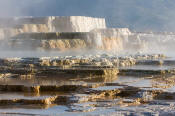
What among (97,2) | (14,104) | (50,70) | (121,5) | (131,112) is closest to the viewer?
(131,112)

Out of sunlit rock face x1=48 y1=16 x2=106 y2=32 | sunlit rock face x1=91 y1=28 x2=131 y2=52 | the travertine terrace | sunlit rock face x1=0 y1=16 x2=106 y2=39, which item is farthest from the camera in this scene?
sunlit rock face x1=48 y1=16 x2=106 y2=32

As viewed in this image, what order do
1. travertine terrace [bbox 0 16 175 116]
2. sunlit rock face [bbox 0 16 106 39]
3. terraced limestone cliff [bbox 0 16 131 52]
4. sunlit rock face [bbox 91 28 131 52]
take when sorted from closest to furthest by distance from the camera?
travertine terrace [bbox 0 16 175 116] → terraced limestone cliff [bbox 0 16 131 52] → sunlit rock face [bbox 91 28 131 52] → sunlit rock face [bbox 0 16 106 39]

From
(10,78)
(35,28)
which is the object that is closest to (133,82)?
(10,78)

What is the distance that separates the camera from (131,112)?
12.7 meters

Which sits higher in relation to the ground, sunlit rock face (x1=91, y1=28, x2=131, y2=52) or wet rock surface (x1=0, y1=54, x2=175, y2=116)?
sunlit rock face (x1=91, y1=28, x2=131, y2=52)

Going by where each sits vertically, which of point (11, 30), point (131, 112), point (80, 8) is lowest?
point (131, 112)

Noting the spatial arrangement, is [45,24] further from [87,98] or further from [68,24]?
[87,98]

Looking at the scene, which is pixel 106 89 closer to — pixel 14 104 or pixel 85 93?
pixel 85 93

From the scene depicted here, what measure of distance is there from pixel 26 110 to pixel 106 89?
395 centimetres

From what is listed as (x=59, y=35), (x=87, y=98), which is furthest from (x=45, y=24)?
(x=87, y=98)

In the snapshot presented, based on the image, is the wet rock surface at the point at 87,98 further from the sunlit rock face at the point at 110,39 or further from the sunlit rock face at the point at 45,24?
the sunlit rock face at the point at 45,24

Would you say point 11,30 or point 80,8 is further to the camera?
point 80,8

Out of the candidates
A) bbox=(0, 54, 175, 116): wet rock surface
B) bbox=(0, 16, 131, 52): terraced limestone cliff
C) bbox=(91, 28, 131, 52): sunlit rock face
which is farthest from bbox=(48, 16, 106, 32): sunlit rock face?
bbox=(0, 54, 175, 116): wet rock surface

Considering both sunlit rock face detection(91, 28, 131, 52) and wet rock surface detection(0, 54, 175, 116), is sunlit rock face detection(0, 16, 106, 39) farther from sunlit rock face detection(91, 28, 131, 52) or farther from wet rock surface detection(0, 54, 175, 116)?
wet rock surface detection(0, 54, 175, 116)
